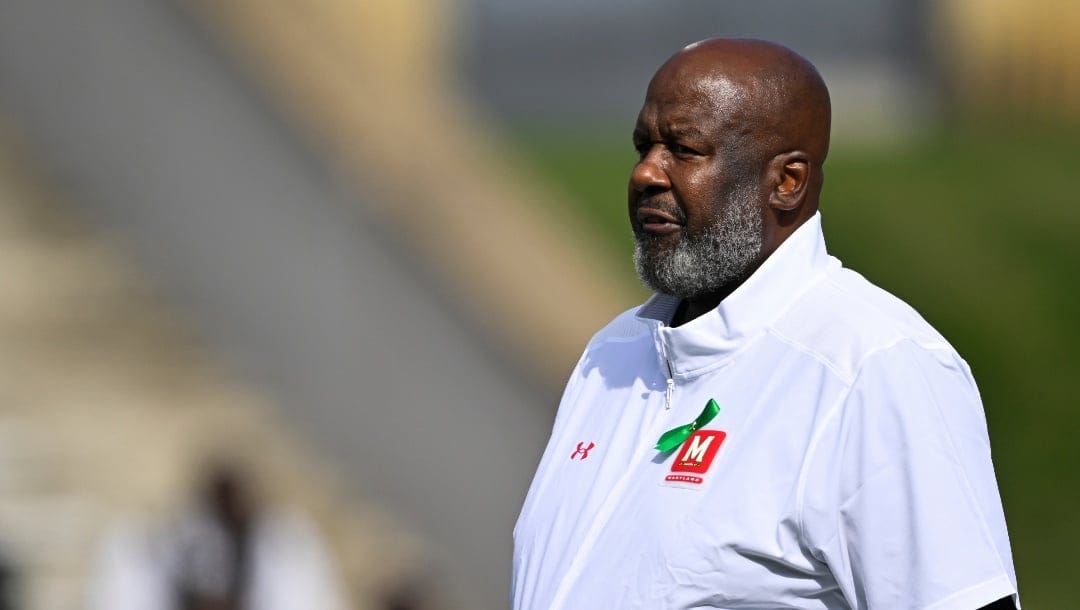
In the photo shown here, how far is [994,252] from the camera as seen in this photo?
12.2 m

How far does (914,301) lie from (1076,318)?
3.64ft

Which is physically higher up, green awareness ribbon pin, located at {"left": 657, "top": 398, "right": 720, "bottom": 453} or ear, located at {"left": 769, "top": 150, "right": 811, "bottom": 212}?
ear, located at {"left": 769, "top": 150, "right": 811, "bottom": 212}

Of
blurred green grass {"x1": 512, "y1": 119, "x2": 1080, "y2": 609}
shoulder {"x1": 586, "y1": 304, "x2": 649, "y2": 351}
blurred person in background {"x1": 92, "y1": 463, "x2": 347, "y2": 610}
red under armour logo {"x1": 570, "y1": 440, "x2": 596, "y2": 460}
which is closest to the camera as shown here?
red under armour logo {"x1": 570, "y1": 440, "x2": 596, "y2": 460}

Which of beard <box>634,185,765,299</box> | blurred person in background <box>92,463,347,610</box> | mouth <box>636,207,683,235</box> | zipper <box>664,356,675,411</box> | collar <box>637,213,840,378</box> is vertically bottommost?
blurred person in background <box>92,463,347,610</box>

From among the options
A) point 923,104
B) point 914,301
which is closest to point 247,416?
point 914,301

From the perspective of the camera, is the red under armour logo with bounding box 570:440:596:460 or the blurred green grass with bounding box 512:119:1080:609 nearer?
the red under armour logo with bounding box 570:440:596:460

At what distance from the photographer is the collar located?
2635 millimetres

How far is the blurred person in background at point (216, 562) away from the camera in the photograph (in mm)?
7797

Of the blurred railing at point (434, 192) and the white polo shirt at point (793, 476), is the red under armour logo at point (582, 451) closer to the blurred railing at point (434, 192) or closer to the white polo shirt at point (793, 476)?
the white polo shirt at point (793, 476)

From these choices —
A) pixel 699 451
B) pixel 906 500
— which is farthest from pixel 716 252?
pixel 906 500

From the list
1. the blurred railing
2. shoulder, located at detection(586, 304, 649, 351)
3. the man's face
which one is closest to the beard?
the man's face

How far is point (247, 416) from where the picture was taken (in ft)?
32.0

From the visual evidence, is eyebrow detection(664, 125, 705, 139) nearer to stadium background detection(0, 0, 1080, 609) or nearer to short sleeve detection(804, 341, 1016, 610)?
short sleeve detection(804, 341, 1016, 610)

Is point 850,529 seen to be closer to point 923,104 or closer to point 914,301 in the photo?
point 914,301
